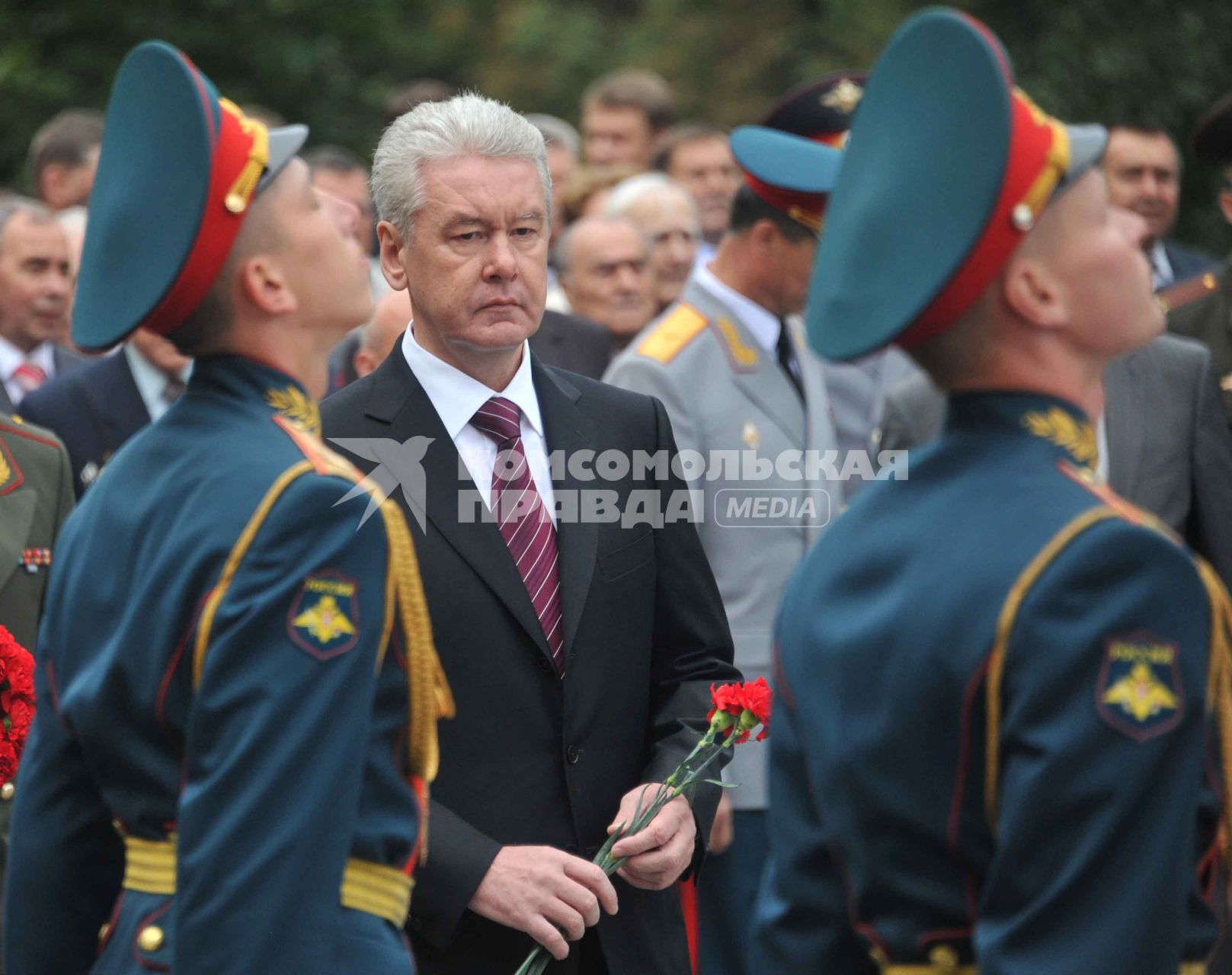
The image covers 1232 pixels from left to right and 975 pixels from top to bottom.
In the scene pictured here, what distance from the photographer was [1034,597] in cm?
239

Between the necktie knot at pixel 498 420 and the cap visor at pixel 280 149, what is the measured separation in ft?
3.15

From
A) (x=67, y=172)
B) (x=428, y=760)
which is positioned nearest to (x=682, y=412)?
(x=428, y=760)

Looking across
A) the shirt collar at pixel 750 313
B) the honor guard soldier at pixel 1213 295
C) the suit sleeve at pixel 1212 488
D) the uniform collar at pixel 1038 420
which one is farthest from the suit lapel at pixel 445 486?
the honor guard soldier at pixel 1213 295

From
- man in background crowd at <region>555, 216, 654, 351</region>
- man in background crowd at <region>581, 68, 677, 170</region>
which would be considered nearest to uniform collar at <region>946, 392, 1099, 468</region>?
man in background crowd at <region>555, 216, 654, 351</region>

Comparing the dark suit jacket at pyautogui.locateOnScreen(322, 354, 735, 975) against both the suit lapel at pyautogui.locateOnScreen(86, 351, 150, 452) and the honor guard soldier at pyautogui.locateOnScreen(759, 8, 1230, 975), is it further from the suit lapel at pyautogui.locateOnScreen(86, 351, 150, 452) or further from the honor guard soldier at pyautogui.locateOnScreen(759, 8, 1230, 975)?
the suit lapel at pyautogui.locateOnScreen(86, 351, 150, 452)

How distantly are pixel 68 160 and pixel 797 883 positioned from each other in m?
8.43

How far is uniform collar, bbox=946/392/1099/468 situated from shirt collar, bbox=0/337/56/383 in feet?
19.3

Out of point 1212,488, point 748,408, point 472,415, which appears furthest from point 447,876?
point 1212,488

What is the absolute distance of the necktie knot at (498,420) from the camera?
3938 millimetres

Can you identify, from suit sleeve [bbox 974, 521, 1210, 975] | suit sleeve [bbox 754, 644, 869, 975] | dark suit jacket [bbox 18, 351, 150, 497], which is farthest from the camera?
dark suit jacket [bbox 18, 351, 150, 497]

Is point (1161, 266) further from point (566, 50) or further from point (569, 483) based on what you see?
point (566, 50)

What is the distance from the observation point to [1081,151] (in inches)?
102

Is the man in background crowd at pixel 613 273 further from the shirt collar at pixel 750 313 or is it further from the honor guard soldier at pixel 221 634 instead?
the honor guard soldier at pixel 221 634

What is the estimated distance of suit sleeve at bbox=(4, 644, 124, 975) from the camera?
303cm
